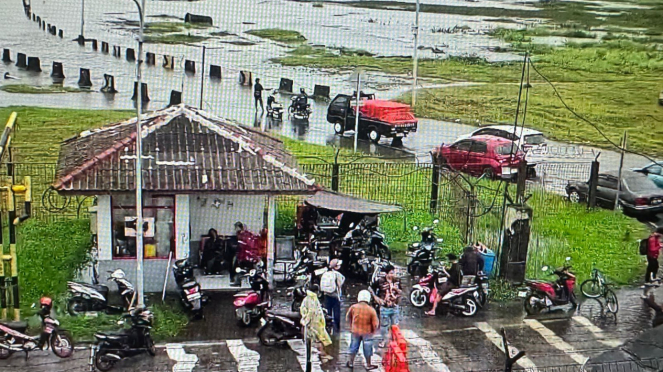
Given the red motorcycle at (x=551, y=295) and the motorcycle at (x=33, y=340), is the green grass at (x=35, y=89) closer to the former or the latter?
the motorcycle at (x=33, y=340)

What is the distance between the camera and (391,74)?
29.3 metres

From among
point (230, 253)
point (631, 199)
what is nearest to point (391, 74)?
point (631, 199)

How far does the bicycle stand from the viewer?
13.0 metres

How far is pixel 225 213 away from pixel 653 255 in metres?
6.92

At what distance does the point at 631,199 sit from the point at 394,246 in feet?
19.0

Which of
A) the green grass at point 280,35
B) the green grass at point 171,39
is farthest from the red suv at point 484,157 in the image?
the green grass at point 171,39

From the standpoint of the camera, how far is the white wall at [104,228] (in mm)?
12719

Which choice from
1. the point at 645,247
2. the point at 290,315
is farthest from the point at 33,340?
the point at 645,247

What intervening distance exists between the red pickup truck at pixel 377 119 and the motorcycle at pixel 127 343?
1383 centimetres

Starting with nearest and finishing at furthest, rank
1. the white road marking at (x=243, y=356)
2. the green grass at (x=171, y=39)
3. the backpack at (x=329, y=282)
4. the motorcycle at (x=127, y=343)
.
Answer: the motorcycle at (x=127, y=343), the white road marking at (x=243, y=356), the backpack at (x=329, y=282), the green grass at (x=171, y=39)

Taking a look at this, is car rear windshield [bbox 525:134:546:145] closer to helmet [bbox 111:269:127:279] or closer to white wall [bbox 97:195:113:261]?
white wall [bbox 97:195:113:261]

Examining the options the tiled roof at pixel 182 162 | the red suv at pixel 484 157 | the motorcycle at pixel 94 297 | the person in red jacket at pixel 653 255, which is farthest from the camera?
the red suv at pixel 484 157

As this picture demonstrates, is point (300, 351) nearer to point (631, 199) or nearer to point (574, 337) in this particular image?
point (574, 337)

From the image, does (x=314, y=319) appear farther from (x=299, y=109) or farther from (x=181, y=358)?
(x=299, y=109)
